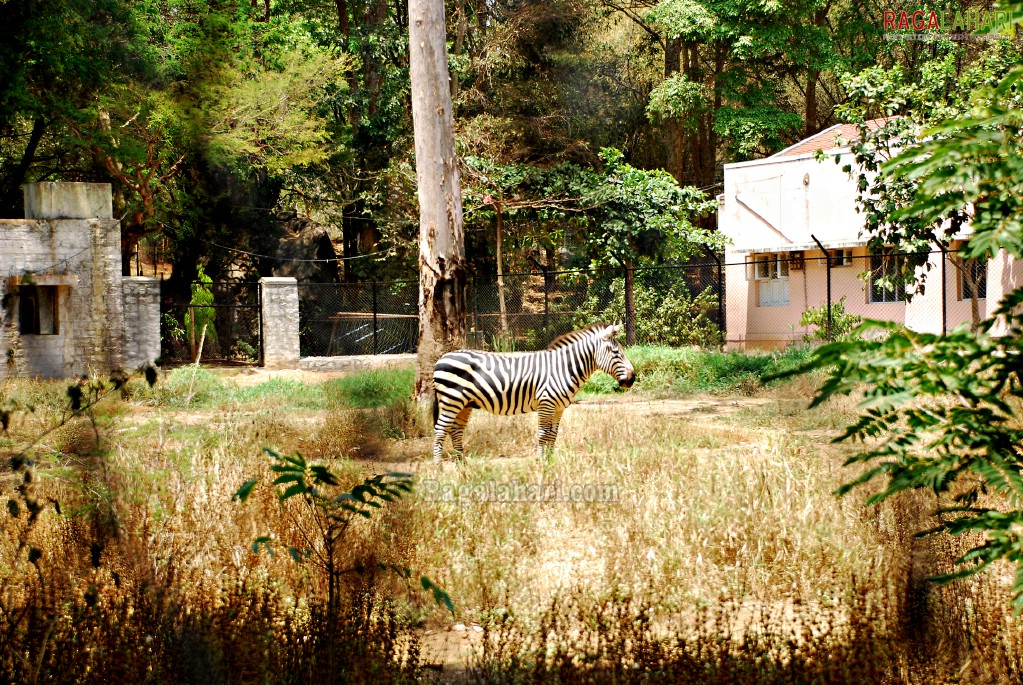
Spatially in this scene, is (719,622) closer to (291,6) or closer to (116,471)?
(116,471)

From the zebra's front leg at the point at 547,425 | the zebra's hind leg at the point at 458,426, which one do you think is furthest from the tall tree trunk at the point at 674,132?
the zebra's front leg at the point at 547,425

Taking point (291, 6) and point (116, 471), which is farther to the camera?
point (291, 6)

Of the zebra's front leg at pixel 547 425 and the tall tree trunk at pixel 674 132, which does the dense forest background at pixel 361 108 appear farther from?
the zebra's front leg at pixel 547 425

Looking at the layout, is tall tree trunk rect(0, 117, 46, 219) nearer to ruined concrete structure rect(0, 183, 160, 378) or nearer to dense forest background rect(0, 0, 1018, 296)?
dense forest background rect(0, 0, 1018, 296)

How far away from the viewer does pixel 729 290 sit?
29.1 metres

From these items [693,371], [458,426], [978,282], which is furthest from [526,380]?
[978,282]

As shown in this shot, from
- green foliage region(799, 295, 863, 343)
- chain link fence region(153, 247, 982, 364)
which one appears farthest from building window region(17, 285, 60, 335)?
green foliage region(799, 295, 863, 343)

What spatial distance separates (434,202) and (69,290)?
→ 9216 mm

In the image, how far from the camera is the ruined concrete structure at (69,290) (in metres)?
19.0

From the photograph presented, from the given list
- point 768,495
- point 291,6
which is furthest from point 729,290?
point 768,495

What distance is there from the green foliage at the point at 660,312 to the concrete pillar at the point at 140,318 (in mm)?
10597

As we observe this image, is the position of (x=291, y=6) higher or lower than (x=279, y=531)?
higher

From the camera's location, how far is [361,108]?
2761 centimetres

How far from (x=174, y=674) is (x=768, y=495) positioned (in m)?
4.16
